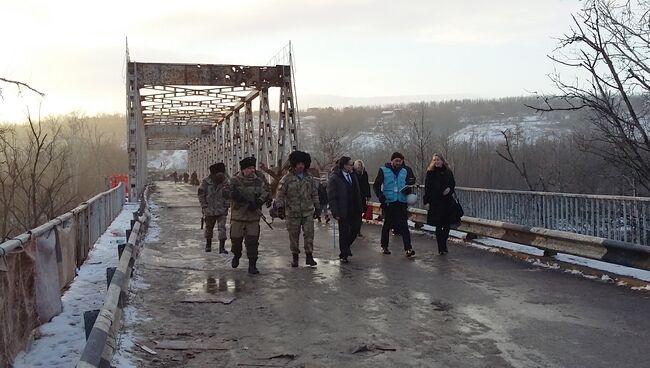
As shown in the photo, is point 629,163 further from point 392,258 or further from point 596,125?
point 392,258

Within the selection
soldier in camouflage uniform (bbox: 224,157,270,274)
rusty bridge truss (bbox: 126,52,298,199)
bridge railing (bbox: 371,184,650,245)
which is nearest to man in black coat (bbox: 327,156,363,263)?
soldier in camouflage uniform (bbox: 224,157,270,274)

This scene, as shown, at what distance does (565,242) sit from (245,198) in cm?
503

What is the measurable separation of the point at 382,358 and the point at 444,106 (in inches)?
4909

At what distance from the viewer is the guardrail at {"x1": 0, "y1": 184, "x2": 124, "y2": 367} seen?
4363 millimetres

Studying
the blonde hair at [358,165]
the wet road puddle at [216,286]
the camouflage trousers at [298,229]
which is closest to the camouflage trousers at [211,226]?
the camouflage trousers at [298,229]

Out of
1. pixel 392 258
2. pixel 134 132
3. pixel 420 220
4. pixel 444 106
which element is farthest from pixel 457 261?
pixel 444 106

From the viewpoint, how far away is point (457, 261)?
9.59m

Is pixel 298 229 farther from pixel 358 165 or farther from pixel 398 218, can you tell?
pixel 358 165

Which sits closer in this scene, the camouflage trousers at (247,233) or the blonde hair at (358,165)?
the camouflage trousers at (247,233)

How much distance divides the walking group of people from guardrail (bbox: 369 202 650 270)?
4.17ft

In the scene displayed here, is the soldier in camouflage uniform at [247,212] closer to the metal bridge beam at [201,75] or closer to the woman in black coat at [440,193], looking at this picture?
the woman in black coat at [440,193]

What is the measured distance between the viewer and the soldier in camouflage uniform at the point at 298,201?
9203mm

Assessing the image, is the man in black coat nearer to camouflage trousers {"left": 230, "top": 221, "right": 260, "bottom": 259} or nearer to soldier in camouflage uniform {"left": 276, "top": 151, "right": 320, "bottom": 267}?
soldier in camouflage uniform {"left": 276, "top": 151, "right": 320, "bottom": 267}

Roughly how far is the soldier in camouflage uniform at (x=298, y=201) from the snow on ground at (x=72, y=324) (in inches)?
116
